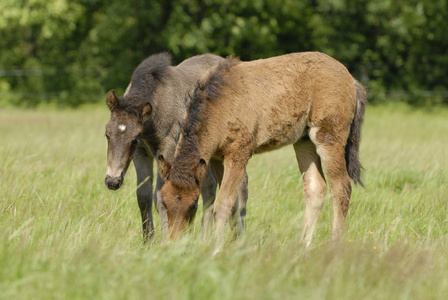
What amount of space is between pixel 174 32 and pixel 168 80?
17225mm

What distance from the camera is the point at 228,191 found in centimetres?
538

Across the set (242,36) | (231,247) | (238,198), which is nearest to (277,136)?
(238,198)

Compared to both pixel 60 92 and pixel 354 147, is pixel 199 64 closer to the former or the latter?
pixel 354 147

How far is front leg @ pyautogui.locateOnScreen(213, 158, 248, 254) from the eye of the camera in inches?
209

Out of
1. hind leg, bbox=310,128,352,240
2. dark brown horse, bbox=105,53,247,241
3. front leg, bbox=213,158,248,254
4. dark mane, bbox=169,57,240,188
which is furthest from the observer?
hind leg, bbox=310,128,352,240

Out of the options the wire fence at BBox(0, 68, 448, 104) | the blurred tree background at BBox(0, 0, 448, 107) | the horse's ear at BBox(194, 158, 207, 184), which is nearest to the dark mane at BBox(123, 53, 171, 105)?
the horse's ear at BBox(194, 158, 207, 184)

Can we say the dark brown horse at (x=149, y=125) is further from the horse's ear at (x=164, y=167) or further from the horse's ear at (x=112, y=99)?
the horse's ear at (x=164, y=167)

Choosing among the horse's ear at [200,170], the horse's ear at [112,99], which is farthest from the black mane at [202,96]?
the horse's ear at [112,99]

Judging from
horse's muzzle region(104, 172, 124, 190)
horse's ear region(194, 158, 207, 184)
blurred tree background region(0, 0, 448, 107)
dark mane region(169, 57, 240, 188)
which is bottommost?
blurred tree background region(0, 0, 448, 107)

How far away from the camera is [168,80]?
615 cm

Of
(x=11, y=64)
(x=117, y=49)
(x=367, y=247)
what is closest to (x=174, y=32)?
(x=117, y=49)

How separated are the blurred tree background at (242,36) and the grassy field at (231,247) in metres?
15.3

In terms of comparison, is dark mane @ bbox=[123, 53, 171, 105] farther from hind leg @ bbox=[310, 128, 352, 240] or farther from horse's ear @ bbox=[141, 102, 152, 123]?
hind leg @ bbox=[310, 128, 352, 240]

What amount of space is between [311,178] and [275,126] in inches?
36.0
